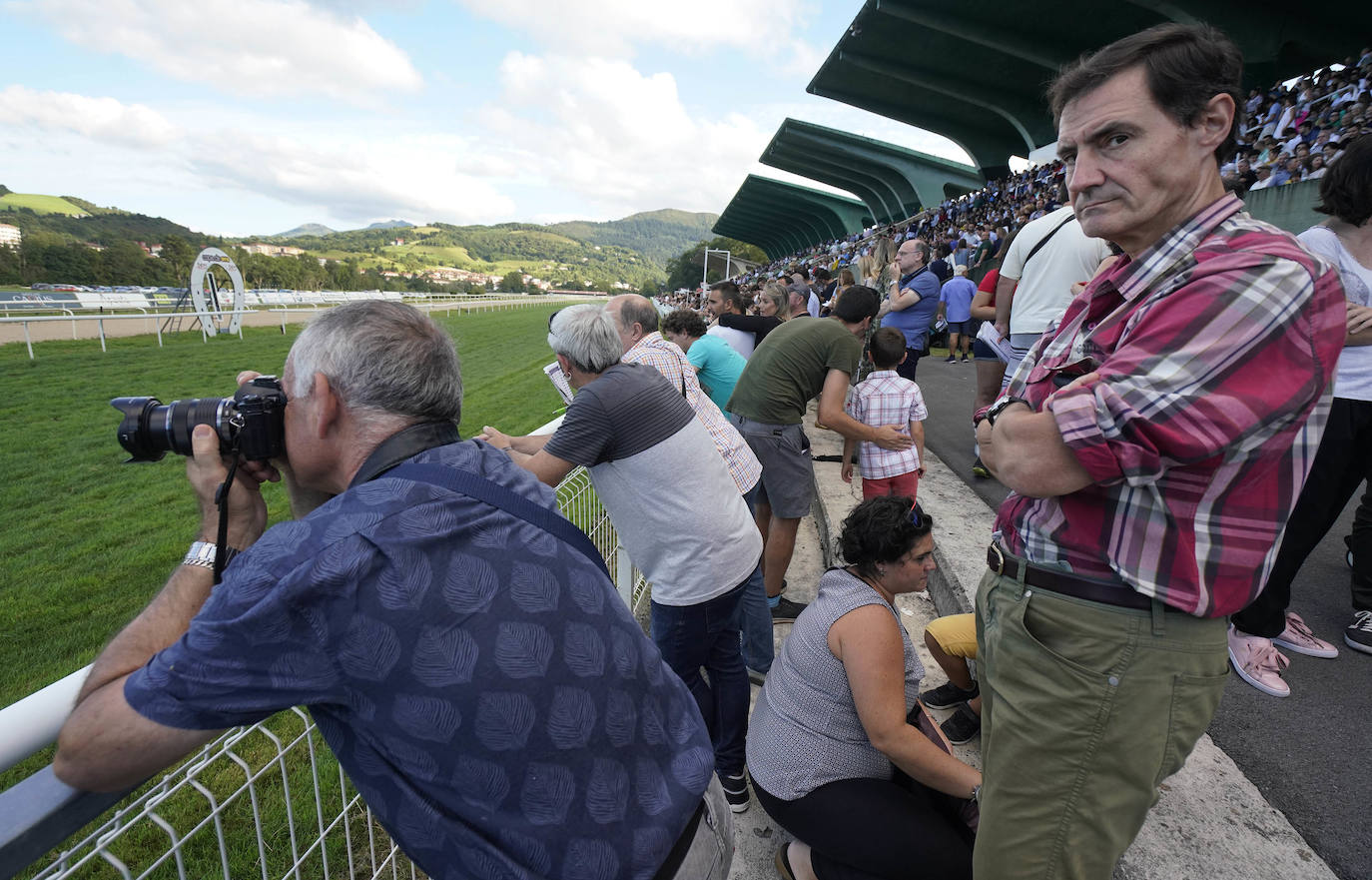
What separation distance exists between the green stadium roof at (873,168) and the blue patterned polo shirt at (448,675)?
32174 millimetres

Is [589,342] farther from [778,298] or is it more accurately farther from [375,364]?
[778,298]

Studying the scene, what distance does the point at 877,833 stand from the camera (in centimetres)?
200

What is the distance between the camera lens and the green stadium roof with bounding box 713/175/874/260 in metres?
43.8

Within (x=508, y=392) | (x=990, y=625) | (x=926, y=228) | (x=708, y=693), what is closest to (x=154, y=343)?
(x=508, y=392)

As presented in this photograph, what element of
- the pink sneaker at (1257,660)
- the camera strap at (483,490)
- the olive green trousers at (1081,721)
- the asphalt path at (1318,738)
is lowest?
the asphalt path at (1318,738)

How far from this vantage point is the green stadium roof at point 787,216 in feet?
144

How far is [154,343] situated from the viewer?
18328 millimetres

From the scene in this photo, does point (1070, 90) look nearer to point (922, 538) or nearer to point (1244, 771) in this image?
point (922, 538)

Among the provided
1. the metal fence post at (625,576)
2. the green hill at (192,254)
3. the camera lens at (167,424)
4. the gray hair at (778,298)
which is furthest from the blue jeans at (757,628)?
the green hill at (192,254)

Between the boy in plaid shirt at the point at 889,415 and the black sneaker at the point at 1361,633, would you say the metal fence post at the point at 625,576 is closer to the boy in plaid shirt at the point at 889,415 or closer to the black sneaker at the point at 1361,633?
the boy in plaid shirt at the point at 889,415

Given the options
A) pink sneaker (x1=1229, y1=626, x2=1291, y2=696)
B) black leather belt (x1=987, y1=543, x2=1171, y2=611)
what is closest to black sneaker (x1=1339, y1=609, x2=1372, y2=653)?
pink sneaker (x1=1229, y1=626, x2=1291, y2=696)

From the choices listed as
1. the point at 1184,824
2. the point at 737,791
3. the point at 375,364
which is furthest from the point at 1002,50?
the point at 375,364

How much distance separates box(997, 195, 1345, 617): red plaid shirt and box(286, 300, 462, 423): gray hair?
1.19m

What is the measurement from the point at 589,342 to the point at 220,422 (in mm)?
1455
